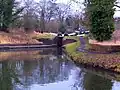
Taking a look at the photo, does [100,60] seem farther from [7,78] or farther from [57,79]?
[7,78]

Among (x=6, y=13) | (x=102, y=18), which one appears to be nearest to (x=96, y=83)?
(x=102, y=18)

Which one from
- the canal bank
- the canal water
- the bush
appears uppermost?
the bush

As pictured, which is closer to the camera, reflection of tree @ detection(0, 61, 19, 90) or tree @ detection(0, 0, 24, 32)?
reflection of tree @ detection(0, 61, 19, 90)

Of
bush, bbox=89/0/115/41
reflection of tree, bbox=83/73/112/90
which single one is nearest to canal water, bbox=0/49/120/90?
reflection of tree, bbox=83/73/112/90

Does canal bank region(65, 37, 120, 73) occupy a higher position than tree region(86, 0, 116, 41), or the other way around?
tree region(86, 0, 116, 41)

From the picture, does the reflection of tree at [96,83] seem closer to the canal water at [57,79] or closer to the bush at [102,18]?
the canal water at [57,79]

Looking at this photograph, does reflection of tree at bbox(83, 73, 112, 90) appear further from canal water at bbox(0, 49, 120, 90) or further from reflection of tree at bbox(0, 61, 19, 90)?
reflection of tree at bbox(0, 61, 19, 90)

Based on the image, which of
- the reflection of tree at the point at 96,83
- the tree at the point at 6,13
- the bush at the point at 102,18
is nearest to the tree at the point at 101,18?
the bush at the point at 102,18

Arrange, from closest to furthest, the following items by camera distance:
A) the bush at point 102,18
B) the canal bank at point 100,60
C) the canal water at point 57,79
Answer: the canal water at point 57,79 → the canal bank at point 100,60 → the bush at point 102,18

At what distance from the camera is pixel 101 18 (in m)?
24.2

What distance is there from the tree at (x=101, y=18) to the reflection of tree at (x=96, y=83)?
7.31 meters

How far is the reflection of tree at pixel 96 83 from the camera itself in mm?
14250

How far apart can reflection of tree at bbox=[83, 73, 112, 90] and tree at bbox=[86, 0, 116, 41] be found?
288 inches

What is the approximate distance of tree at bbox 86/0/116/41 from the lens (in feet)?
77.8
